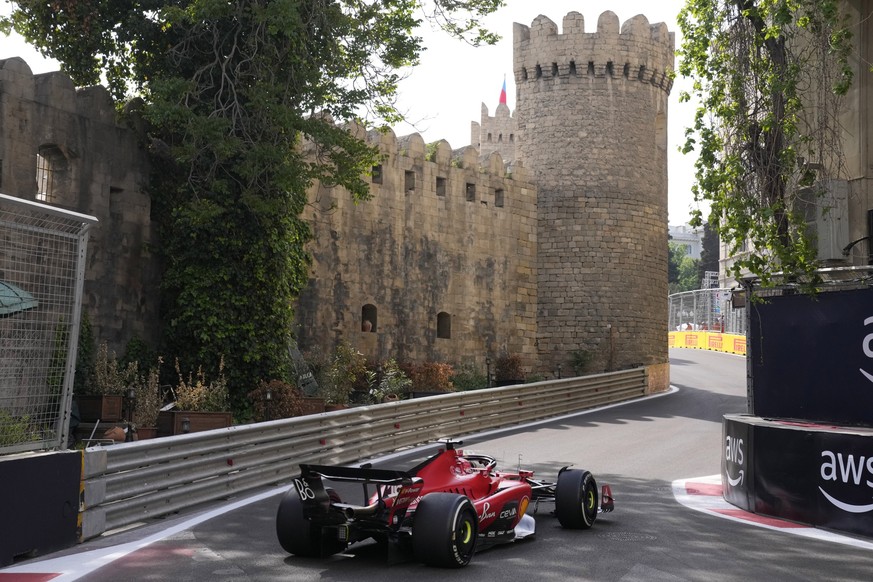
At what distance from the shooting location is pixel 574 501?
904cm

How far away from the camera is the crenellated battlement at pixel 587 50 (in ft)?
109

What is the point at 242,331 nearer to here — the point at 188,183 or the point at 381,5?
the point at 188,183

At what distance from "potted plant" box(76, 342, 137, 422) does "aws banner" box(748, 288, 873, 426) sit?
30.7 feet

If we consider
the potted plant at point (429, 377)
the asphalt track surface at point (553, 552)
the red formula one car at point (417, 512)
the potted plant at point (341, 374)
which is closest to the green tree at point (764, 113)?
the asphalt track surface at point (553, 552)

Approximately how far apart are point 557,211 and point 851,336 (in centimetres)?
2206

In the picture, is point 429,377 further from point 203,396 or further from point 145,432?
point 145,432

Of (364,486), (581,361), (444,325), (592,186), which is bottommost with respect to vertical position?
(364,486)

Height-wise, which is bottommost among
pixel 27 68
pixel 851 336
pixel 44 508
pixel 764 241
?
pixel 44 508

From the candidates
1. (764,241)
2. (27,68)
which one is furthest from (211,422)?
(764,241)

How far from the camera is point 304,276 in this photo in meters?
22.0

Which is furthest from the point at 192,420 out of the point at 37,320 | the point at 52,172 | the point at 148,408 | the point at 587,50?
the point at 587,50

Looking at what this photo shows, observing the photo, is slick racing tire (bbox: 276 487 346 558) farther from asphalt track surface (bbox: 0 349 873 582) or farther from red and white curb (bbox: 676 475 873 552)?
red and white curb (bbox: 676 475 873 552)

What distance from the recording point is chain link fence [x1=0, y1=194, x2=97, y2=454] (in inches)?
304

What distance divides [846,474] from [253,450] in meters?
6.27
